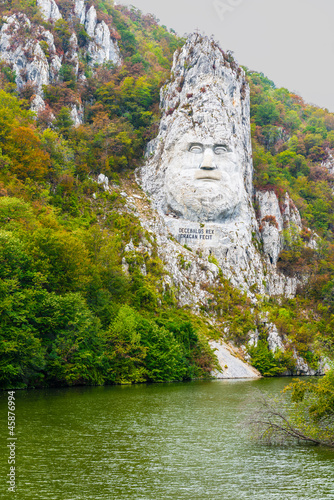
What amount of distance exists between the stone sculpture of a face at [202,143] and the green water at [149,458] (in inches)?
1895

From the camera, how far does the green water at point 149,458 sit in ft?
47.5

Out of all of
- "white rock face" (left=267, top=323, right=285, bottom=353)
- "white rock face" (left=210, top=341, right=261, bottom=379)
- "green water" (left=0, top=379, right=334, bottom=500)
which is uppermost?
"white rock face" (left=267, top=323, right=285, bottom=353)

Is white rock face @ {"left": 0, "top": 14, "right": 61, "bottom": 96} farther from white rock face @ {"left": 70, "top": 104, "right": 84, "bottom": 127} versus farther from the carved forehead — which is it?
the carved forehead

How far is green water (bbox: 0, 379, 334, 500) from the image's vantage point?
14.5 metres

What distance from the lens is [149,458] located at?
17891 millimetres

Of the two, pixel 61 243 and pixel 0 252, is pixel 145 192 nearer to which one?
pixel 61 243

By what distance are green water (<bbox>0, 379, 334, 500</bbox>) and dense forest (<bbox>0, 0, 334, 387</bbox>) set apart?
208 inches

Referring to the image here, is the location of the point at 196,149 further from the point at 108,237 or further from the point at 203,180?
the point at 108,237

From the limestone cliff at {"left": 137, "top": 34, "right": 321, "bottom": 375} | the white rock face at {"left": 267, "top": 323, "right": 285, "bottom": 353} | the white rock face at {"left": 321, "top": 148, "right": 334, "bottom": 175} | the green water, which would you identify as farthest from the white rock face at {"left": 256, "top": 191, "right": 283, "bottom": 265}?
the green water

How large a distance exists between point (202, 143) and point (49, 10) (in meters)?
39.1

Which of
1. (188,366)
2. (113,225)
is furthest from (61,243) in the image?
(113,225)

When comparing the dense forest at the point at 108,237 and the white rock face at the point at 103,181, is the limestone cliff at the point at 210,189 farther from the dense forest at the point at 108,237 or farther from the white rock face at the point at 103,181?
the white rock face at the point at 103,181

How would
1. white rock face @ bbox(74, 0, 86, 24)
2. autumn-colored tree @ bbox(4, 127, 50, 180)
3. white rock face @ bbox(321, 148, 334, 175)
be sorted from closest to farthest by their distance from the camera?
autumn-colored tree @ bbox(4, 127, 50, 180) → white rock face @ bbox(74, 0, 86, 24) → white rock face @ bbox(321, 148, 334, 175)

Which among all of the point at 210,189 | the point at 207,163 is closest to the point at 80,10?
the point at 207,163
